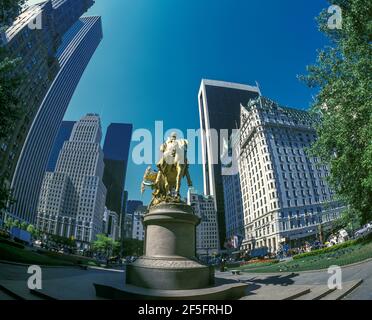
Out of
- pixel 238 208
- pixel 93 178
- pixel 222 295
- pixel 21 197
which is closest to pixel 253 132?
pixel 238 208

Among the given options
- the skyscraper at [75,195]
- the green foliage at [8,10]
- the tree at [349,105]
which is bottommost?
the tree at [349,105]

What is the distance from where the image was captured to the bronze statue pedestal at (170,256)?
25.6ft

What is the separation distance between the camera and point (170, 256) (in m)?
8.66

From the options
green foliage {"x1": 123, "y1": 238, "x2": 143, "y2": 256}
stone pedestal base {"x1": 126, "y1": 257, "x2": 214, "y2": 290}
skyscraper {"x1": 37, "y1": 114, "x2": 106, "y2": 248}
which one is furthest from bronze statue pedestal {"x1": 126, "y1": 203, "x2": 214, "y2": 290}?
skyscraper {"x1": 37, "y1": 114, "x2": 106, "y2": 248}

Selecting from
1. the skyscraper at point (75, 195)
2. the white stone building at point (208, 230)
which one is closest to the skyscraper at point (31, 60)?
the skyscraper at point (75, 195)

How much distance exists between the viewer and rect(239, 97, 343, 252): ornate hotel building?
72312 millimetres

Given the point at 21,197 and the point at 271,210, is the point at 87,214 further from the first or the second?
the point at 271,210

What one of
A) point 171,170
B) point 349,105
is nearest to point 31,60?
point 171,170

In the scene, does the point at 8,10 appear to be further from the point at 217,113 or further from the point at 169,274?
the point at 217,113

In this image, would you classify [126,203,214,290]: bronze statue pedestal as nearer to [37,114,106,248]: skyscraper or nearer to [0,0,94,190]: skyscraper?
[0,0,94,190]: skyscraper

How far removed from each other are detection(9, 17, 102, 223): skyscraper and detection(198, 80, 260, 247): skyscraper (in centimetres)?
8361

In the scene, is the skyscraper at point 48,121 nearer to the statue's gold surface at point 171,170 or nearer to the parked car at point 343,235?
the statue's gold surface at point 171,170

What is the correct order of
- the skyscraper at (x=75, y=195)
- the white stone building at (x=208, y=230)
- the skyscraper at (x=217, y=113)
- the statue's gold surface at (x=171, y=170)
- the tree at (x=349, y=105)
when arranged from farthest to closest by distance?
the skyscraper at (x=217, y=113) < the white stone building at (x=208, y=230) < the skyscraper at (x=75, y=195) < the tree at (x=349, y=105) < the statue's gold surface at (x=171, y=170)

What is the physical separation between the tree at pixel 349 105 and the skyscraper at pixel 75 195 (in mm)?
148772
